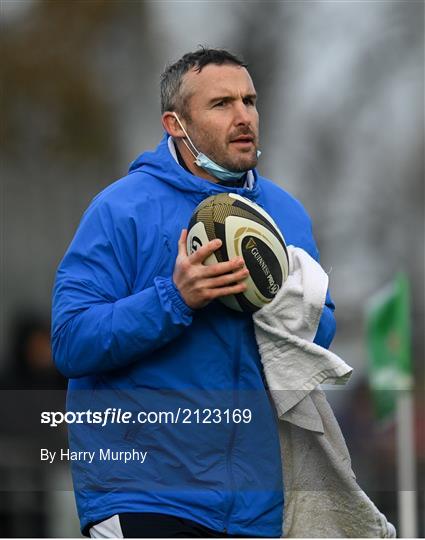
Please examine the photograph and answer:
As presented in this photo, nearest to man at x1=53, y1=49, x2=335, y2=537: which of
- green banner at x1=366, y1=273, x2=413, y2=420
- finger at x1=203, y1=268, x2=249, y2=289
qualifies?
finger at x1=203, y1=268, x2=249, y2=289

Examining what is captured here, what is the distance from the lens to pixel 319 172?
24547 mm

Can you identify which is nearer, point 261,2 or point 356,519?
point 356,519

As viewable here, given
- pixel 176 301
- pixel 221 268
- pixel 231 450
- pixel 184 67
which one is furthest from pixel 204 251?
pixel 184 67

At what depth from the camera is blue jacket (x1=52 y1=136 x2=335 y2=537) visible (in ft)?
15.7

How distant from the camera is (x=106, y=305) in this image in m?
4.81

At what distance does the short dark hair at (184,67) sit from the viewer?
16.9 ft

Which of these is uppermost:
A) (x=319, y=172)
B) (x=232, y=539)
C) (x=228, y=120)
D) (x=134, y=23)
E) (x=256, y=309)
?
(x=134, y=23)

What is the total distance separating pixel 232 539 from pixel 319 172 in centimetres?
2000

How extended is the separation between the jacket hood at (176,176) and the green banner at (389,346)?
4956 mm

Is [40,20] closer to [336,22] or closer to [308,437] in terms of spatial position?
[336,22]

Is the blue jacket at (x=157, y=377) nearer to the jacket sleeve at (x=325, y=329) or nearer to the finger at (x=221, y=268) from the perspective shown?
the finger at (x=221, y=268)

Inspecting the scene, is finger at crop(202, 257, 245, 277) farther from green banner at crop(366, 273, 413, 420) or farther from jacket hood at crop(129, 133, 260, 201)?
green banner at crop(366, 273, 413, 420)

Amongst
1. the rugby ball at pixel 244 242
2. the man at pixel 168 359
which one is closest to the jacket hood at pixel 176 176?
the man at pixel 168 359

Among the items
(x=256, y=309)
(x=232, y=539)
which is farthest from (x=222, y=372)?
(x=232, y=539)
